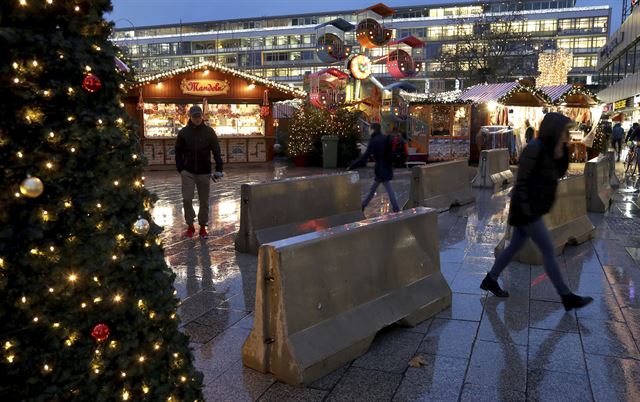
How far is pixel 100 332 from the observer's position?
2309mm

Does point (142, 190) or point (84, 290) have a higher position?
point (142, 190)

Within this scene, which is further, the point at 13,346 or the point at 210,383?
the point at 210,383

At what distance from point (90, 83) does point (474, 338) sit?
364 cm

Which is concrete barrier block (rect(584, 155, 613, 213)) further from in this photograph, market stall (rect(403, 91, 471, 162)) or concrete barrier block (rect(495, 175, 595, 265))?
market stall (rect(403, 91, 471, 162))

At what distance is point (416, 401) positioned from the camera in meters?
3.57

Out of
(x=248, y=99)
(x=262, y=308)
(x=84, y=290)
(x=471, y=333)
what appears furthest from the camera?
(x=248, y=99)

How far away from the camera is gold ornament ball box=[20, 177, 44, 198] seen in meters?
2.06

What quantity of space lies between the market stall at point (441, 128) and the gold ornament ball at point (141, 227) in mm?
20594

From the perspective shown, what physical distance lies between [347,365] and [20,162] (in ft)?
9.07

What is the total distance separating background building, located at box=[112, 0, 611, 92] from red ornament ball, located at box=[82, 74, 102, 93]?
90.6m

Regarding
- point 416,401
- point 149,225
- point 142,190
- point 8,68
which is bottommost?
point 416,401

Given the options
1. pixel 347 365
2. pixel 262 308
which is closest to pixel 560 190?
pixel 347 365

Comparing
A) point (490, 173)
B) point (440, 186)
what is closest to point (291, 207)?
point (440, 186)

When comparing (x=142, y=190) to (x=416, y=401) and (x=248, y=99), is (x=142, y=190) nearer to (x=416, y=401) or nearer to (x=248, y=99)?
(x=416, y=401)
